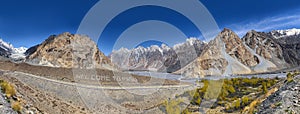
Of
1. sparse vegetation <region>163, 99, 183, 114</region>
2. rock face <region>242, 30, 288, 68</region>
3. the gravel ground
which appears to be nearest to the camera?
the gravel ground

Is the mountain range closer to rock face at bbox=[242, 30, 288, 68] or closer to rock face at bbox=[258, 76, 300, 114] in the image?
rock face at bbox=[242, 30, 288, 68]

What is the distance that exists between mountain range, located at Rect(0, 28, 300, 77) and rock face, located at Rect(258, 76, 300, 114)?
4706 cm

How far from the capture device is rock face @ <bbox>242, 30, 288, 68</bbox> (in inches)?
6973

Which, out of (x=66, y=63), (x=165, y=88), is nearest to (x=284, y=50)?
(x=66, y=63)

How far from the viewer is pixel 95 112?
1016 inches

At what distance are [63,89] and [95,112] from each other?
5865 millimetres

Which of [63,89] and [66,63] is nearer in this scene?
[63,89]

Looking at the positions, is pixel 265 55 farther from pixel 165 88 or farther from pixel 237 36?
pixel 165 88

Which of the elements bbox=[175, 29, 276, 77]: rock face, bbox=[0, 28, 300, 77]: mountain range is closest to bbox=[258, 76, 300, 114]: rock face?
bbox=[0, 28, 300, 77]: mountain range

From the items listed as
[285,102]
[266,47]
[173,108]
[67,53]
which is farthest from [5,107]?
[266,47]

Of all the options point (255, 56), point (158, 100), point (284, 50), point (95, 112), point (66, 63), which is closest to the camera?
point (95, 112)

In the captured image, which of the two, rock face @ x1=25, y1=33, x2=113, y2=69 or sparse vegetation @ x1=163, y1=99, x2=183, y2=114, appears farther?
rock face @ x1=25, y1=33, x2=113, y2=69

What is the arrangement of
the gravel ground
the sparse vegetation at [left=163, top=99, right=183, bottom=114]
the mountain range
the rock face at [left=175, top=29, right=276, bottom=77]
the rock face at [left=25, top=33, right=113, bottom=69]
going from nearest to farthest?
the gravel ground < the sparse vegetation at [left=163, top=99, right=183, bottom=114] < the rock face at [left=25, top=33, right=113, bottom=69] < the mountain range < the rock face at [left=175, top=29, right=276, bottom=77]

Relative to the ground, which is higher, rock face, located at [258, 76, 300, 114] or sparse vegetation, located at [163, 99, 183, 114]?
rock face, located at [258, 76, 300, 114]
